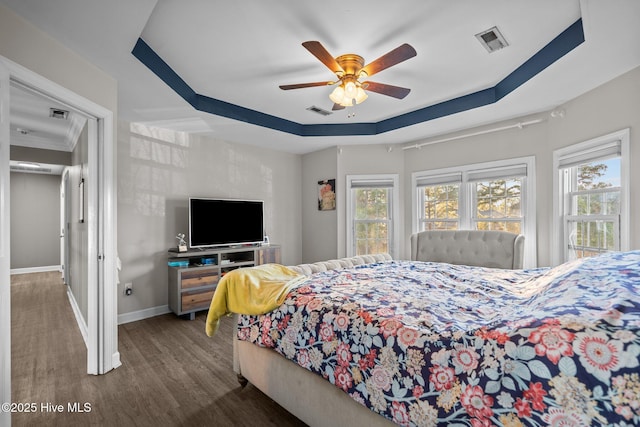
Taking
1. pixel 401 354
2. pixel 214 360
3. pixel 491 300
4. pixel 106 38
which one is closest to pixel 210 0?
pixel 106 38

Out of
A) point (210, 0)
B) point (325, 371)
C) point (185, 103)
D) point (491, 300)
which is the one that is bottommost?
point (325, 371)

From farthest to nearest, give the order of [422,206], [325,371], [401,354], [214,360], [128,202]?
[422,206]
[128,202]
[214,360]
[325,371]
[401,354]

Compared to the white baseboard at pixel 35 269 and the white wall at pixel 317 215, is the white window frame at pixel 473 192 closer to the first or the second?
the white wall at pixel 317 215

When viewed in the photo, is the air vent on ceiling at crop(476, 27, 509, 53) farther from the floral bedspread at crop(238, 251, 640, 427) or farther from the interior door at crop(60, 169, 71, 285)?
the interior door at crop(60, 169, 71, 285)

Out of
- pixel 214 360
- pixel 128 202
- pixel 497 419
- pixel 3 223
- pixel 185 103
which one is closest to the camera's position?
pixel 497 419

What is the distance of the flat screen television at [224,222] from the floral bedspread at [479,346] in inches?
98.9

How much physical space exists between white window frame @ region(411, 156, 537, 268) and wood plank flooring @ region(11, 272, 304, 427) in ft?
10.8

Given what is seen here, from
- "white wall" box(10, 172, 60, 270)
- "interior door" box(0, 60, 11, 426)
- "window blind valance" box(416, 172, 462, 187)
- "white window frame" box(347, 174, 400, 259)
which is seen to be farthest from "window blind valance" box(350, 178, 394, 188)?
"white wall" box(10, 172, 60, 270)

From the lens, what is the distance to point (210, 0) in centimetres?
199

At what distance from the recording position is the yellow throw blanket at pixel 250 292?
1964 mm

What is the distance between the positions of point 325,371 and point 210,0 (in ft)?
7.65

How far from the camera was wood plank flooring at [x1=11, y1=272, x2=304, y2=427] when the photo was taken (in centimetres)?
194

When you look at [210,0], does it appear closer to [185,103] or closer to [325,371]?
[185,103]

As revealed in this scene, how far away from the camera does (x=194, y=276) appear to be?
12.7 ft
